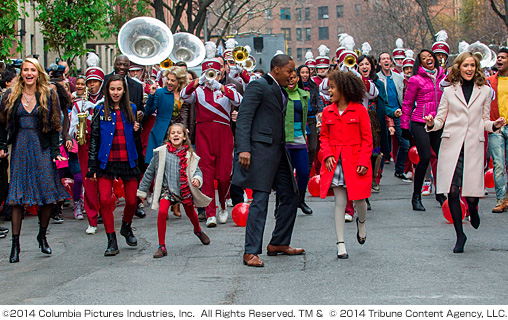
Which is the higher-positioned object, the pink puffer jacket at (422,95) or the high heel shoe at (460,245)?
the pink puffer jacket at (422,95)

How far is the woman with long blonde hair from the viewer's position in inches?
335

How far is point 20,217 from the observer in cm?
851

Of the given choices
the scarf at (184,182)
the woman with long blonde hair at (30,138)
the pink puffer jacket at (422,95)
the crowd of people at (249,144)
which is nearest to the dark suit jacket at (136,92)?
the crowd of people at (249,144)

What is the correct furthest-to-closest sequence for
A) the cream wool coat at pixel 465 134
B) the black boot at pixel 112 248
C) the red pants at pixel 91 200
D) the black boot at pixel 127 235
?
the red pants at pixel 91 200
the black boot at pixel 127 235
the black boot at pixel 112 248
the cream wool coat at pixel 465 134

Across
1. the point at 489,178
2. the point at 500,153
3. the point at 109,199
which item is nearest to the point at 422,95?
the point at 500,153

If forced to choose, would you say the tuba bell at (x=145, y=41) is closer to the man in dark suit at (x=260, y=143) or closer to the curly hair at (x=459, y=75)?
the man in dark suit at (x=260, y=143)

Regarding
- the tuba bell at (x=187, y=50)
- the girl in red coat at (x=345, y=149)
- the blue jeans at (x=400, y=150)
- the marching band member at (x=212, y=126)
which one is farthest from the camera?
the tuba bell at (x=187, y=50)

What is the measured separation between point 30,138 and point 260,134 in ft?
8.16

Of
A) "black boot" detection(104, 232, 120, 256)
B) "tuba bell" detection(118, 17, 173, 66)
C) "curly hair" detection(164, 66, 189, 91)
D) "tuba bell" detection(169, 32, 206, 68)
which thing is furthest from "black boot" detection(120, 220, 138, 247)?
"tuba bell" detection(169, 32, 206, 68)

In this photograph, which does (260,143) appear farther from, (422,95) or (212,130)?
(422,95)

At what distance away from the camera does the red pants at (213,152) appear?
412 inches

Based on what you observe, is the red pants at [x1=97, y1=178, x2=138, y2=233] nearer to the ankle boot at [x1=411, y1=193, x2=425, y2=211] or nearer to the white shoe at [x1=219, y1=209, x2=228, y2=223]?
the white shoe at [x1=219, y1=209, x2=228, y2=223]
